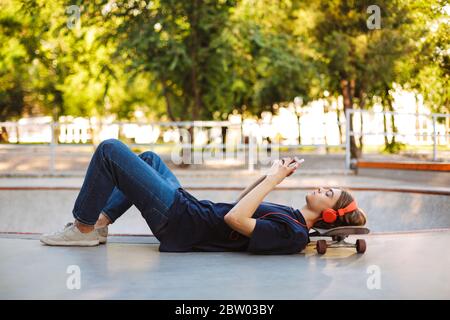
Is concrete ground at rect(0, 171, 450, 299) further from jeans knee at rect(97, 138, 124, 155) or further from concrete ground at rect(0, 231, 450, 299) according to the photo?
jeans knee at rect(97, 138, 124, 155)

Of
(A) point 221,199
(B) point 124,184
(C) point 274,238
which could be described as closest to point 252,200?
(C) point 274,238

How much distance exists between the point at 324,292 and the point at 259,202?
2.82ft

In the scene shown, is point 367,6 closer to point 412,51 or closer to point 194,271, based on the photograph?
point 412,51

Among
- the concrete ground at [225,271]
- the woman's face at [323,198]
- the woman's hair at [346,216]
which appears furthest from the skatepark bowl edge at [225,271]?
the woman's face at [323,198]

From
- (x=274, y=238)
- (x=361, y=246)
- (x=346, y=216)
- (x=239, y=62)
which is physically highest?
(x=239, y=62)

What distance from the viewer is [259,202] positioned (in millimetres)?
3947

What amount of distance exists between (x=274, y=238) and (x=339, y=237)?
1.95ft

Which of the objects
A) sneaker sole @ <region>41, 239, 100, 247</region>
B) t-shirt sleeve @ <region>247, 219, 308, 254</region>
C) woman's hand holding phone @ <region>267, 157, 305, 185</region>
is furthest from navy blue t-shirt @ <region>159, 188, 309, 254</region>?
sneaker sole @ <region>41, 239, 100, 247</region>

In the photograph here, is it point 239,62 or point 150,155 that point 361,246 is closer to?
point 150,155

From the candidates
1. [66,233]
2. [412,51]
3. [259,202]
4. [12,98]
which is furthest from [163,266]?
[12,98]

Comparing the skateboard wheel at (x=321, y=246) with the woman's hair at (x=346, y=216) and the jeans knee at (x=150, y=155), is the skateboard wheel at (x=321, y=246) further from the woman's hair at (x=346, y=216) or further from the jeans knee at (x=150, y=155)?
the jeans knee at (x=150, y=155)

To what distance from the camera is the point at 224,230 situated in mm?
4320

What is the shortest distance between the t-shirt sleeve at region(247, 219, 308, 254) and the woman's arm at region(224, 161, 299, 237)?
11 cm

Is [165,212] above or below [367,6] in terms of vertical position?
below
